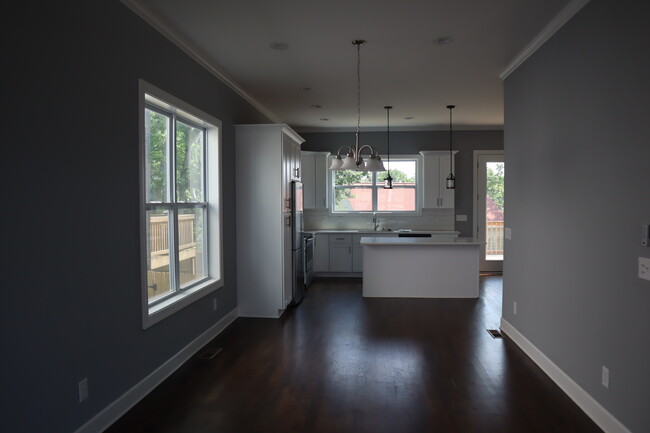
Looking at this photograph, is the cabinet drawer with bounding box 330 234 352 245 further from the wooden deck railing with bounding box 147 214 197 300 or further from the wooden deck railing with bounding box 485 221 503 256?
the wooden deck railing with bounding box 147 214 197 300

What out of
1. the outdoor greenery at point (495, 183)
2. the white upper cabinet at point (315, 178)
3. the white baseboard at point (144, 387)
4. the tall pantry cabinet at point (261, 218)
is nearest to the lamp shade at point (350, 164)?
the tall pantry cabinet at point (261, 218)

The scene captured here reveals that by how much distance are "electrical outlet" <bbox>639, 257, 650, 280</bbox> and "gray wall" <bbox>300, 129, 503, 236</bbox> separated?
20.3 feet

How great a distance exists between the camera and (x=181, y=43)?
12.5ft

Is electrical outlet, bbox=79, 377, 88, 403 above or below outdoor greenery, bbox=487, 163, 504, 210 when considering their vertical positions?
below

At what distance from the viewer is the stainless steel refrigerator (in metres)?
5.79

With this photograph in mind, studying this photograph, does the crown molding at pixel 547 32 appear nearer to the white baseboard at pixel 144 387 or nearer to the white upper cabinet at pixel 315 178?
the white baseboard at pixel 144 387

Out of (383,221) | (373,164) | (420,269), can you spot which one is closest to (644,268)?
(373,164)

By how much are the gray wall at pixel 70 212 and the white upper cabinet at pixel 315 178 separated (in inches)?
199

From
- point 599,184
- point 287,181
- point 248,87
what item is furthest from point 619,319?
point 248,87

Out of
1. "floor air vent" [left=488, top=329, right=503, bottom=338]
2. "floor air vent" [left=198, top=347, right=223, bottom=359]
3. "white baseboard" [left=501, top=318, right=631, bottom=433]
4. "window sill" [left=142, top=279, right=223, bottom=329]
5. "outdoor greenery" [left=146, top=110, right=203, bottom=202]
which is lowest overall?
"floor air vent" [left=488, top=329, right=503, bottom=338]

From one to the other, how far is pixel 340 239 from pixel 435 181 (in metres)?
2.11

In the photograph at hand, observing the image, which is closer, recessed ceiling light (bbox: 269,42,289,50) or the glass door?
recessed ceiling light (bbox: 269,42,289,50)

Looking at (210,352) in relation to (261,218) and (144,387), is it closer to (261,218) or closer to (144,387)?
(144,387)

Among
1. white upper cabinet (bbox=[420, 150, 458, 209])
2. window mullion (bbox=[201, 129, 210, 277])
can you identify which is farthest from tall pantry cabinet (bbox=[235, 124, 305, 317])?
white upper cabinet (bbox=[420, 150, 458, 209])
